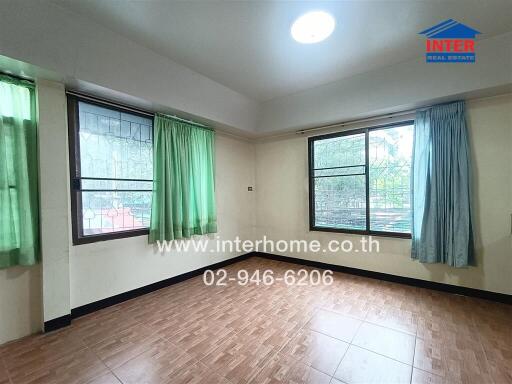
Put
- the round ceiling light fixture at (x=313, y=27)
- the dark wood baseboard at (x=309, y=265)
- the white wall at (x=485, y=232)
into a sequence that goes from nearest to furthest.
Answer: the round ceiling light fixture at (x=313, y=27), the dark wood baseboard at (x=309, y=265), the white wall at (x=485, y=232)

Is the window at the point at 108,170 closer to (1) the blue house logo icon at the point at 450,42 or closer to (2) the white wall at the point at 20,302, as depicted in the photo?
(2) the white wall at the point at 20,302

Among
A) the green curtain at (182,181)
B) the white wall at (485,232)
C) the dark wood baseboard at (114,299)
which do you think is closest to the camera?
the dark wood baseboard at (114,299)

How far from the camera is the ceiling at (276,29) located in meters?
1.85

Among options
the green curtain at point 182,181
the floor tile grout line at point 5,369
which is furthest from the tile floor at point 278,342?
the green curtain at point 182,181

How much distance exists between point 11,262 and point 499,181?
508 centimetres

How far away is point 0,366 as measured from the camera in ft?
5.40

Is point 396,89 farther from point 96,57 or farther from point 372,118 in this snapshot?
point 96,57

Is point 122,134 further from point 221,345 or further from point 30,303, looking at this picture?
point 221,345

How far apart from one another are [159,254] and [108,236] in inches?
28.0

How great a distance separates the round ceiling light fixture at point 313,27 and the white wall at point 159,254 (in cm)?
213

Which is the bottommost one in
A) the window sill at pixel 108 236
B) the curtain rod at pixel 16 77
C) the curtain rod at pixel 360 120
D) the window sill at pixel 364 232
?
the window sill at pixel 364 232

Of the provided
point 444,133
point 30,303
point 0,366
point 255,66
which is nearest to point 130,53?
point 255,66

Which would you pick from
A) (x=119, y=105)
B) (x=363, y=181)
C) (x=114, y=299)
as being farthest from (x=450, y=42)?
(x=114, y=299)

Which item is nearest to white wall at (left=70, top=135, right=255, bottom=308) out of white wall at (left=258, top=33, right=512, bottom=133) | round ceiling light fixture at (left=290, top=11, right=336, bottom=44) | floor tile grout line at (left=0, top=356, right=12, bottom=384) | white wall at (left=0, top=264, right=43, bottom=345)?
white wall at (left=0, top=264, right=43, bottom=345)
